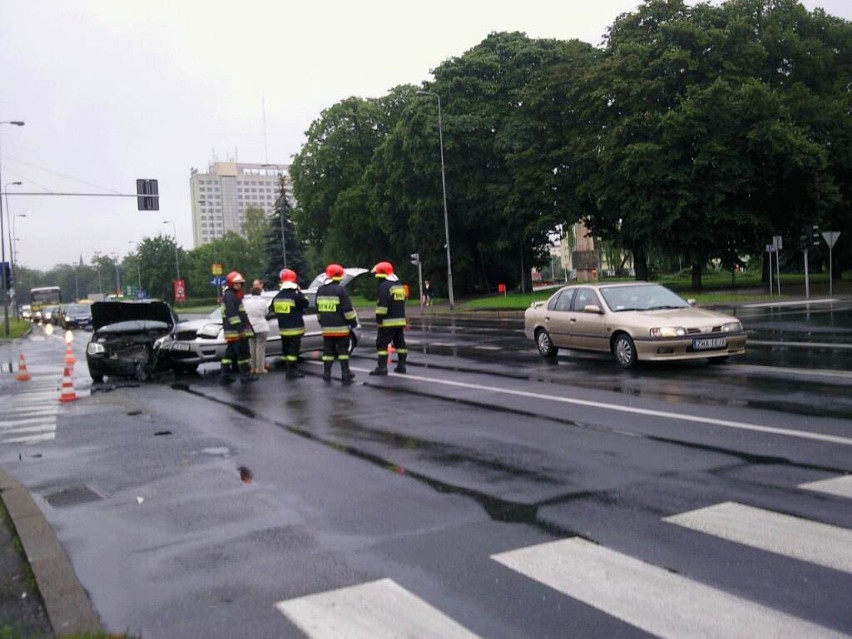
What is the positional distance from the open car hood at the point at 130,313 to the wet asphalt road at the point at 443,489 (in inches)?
Result: 200

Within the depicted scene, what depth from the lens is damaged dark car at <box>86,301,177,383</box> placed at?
16.3 meters

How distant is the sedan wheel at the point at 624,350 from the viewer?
13.3 metres

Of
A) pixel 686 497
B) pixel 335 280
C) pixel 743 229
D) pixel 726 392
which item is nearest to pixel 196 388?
pixel 335 280

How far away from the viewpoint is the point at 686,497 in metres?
5.80

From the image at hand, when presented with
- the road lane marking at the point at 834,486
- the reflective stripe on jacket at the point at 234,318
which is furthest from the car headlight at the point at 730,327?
the reflective stripe on jacket at the point at 234,318

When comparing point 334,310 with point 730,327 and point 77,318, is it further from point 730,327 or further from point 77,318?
point 77,318

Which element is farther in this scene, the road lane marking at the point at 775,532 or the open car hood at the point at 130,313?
the open car hood at the point at 130,313

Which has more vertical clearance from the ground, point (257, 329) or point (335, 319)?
point (335, 319)

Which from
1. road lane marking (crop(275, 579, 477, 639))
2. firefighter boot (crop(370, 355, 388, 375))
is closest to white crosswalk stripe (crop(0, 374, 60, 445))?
firefighter boot (crop(370, 355, 388, 375))

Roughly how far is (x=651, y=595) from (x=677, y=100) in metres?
38.0

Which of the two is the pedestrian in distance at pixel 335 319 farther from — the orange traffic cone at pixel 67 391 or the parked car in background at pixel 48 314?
the parked car in background at pixel 48 314

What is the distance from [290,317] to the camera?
14930mm

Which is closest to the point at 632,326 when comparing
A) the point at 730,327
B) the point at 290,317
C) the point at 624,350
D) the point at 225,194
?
the point at 624,350

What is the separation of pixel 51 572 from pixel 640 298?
447 inches
